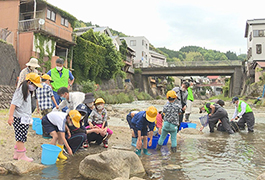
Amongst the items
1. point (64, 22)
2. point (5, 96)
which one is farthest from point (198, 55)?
point (5, 96)

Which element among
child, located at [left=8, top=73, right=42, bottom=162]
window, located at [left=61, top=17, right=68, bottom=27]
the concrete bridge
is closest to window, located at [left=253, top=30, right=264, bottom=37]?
the concrete bridge

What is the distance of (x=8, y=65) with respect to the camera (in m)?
17.0

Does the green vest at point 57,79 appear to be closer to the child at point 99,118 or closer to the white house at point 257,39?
the child at point 99,118

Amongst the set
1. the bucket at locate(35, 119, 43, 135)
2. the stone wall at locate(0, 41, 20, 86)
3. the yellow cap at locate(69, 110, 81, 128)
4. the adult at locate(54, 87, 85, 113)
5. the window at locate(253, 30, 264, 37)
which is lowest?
the bucket at locate(35, 119, 43, 135)

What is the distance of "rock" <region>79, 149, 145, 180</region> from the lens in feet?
11.4

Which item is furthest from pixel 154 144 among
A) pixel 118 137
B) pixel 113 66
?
pixel 113 66

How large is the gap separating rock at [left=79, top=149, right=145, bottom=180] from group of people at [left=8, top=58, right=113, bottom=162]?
98 cm

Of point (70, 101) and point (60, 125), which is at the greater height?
point (70, 101)

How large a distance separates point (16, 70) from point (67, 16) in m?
9.42

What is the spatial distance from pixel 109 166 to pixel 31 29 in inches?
764

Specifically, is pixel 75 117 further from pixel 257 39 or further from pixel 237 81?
pixel 257 39

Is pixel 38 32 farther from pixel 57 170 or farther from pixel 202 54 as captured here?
pixel 202 54

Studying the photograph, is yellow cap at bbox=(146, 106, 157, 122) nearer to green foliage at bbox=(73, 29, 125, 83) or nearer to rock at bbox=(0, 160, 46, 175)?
rock at bbox=(0, 160, 46, 175)

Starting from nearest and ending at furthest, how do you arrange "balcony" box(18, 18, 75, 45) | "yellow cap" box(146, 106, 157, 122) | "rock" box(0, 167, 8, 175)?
"rock" box(0, 167, 8, 175) → "yellow cap" box(146, 106, 157, 122) → "balcony" box(18, 18, 75, 45)
